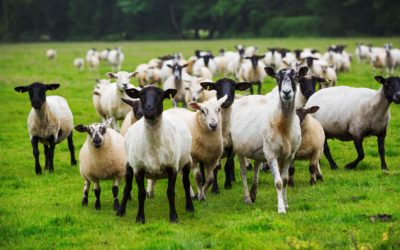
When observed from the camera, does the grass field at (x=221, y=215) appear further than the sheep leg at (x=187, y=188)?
No

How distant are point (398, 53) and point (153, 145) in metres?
26.6

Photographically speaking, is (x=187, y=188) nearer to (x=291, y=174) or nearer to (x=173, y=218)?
(x=173, y=218)

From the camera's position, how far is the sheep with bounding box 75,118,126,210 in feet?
34.8

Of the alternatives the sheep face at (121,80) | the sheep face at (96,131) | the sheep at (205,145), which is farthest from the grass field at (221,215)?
the sheep face at (121,80)

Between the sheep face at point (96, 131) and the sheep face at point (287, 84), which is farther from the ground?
the sheep face at point (287, 84)

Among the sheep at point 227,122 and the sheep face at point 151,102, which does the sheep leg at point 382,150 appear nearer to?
the sheep at point 227,122

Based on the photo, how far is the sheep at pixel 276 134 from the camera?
950 cm

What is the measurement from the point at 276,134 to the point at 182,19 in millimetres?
82125

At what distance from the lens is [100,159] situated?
1061 centimetres

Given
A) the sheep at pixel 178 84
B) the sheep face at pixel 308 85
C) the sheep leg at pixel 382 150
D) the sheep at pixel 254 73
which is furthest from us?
the sheep at pixel 254 73

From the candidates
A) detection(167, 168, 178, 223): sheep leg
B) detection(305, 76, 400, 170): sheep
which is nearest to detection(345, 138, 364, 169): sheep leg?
detection(305, 76, 400, 170): sheep

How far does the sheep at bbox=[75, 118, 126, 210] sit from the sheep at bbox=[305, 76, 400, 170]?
15.7 ft

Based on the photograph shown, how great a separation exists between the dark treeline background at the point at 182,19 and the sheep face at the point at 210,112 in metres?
61.1

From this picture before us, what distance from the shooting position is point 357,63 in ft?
135
